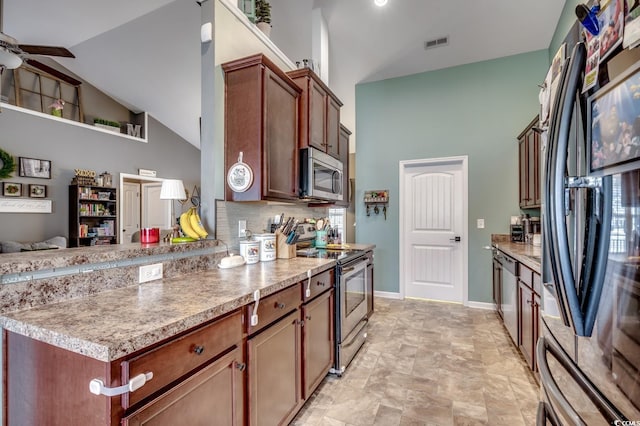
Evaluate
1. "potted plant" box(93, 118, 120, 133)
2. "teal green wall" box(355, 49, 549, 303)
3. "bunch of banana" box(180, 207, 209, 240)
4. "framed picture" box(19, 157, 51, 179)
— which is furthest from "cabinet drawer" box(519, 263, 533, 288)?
"potted plant" box(93, 118, 120, 133)

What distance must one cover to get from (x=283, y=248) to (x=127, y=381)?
1.59 meters

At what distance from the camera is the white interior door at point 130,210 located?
6.97 m

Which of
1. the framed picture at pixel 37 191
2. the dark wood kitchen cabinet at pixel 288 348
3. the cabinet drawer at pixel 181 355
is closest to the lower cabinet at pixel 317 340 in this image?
the dark wood kitchen cabinet at pixel 288 348

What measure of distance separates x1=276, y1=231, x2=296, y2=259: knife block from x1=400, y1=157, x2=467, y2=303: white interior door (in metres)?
2.49

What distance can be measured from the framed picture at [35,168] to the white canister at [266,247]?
18.3 feet

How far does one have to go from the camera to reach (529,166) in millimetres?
3285

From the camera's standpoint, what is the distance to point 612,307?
0.59m

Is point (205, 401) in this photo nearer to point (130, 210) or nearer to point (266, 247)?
point (266, 247)

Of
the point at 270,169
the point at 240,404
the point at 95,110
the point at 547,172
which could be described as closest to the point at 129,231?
the point at 95,110

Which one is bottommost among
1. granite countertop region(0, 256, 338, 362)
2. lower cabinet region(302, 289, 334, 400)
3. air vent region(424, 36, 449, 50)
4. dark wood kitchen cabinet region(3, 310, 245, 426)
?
lower cabinet region(302, 289, 334, 400)

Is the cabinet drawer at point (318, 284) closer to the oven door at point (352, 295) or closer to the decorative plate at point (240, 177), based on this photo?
the oven door at point (352, 295)

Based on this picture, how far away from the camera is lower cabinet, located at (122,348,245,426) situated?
904 mm

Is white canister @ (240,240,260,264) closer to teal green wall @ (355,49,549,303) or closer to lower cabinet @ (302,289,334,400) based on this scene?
lower cabinet @ (302,289,334,400)

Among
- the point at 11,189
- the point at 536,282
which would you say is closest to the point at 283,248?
the point at 536,282
